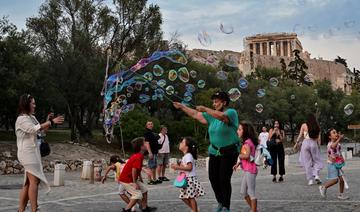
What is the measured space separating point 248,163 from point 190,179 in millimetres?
974

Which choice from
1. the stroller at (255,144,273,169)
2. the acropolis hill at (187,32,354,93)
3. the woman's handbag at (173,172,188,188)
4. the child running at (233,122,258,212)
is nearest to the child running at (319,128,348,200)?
the stroller at (255,144,273,169)

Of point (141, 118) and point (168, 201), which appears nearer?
point (168, 201)

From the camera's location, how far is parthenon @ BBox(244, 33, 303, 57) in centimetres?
17050

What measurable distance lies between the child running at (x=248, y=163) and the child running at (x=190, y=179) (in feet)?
2.31

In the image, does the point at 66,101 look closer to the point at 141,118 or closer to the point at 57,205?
the point at 141,118

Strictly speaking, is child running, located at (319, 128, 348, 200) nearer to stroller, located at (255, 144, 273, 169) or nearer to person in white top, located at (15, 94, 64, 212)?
stroller, located at (255, 144, 273, 169)

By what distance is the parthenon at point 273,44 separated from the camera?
559 ft

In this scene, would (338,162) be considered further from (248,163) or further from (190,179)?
(190,179)

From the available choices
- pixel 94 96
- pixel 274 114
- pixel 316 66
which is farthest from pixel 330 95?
pixel 316 66

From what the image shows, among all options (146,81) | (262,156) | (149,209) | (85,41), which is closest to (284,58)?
(85,41)

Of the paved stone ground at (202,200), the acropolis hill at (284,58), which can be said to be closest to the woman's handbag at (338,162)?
the paved stone ground at (202,200)

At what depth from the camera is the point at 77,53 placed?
32.9 m

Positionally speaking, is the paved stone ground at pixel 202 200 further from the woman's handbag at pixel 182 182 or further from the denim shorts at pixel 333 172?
the woman's handbag at pixel 182 182

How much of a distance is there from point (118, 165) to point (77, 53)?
829 inches
